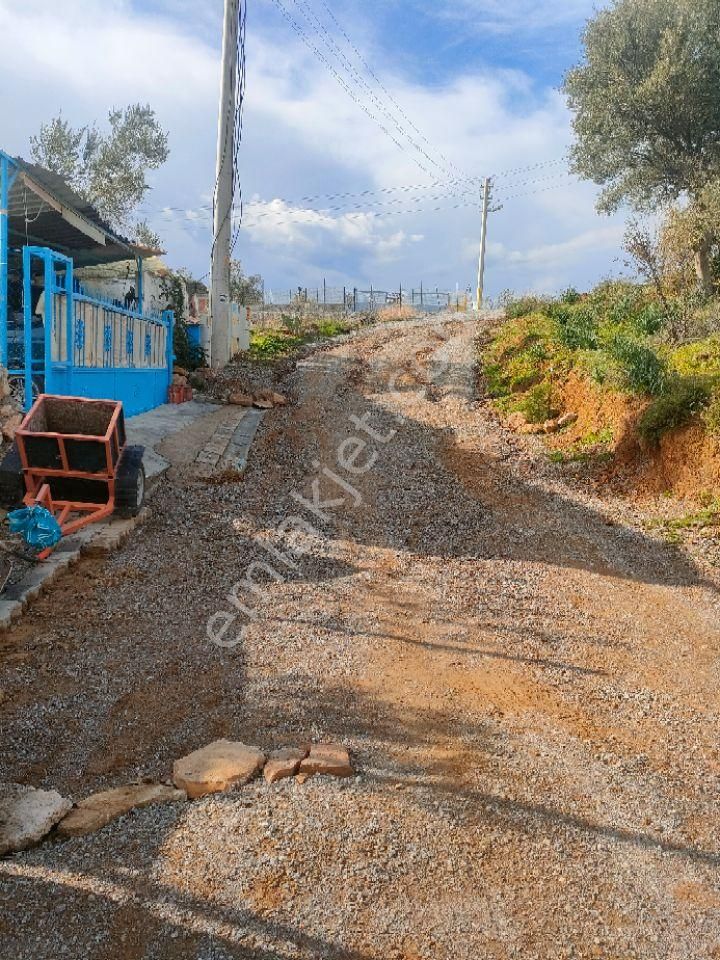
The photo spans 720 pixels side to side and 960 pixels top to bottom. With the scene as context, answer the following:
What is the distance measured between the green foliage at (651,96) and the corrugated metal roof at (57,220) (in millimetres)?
15462

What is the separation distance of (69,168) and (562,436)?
2610 cm

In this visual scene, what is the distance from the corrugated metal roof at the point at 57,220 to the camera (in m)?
12.3

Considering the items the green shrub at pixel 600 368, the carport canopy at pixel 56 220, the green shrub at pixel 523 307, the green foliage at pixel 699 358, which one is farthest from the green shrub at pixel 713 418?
the green shrub at pixel 523 307

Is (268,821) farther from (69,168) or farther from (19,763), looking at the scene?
(69,168)

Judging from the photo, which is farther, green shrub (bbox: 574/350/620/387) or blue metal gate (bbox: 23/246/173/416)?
green shrub (bbox: 574/350/620/387)

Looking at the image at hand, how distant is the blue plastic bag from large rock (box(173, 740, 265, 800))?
12.8ft

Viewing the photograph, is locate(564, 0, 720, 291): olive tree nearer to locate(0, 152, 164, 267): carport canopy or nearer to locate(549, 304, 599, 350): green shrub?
locate(549, 304, 599, 350): green shrub

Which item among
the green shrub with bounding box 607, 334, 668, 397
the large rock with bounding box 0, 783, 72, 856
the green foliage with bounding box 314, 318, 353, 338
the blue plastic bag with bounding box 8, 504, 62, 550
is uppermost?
the green foliage with bounding box 314, 318, 353, 338

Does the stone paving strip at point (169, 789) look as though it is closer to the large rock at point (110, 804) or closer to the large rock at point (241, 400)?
the large rock at point (110, 804)

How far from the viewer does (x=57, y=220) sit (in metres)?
15.2

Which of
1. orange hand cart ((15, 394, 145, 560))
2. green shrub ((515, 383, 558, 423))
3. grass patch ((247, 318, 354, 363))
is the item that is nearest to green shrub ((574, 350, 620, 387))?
green shrub ((515, 383, 558, 423))

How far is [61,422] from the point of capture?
30.9 ft

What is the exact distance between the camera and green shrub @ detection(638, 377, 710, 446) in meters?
11.6

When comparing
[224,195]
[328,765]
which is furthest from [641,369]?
[224,195]
